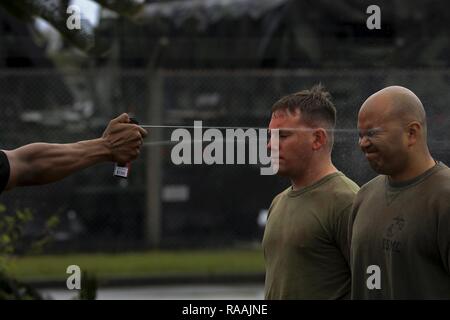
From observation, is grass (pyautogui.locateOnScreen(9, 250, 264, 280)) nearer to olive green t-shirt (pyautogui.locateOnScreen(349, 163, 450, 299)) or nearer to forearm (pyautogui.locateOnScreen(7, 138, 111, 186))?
forearm (pyautogui.locateOnScreen(7, 138, 111, 186))

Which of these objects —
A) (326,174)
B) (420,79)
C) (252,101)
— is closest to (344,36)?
(252,101)

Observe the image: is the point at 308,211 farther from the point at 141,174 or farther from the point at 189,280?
the point at 141,174

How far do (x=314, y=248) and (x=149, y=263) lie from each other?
30.7 ft

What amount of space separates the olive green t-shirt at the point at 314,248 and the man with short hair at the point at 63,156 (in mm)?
831

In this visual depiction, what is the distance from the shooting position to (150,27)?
610 inches

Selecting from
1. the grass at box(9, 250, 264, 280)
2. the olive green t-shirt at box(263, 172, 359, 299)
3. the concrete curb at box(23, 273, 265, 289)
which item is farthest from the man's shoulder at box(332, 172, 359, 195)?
the concrete curb at box(23, 273, 265, 289)

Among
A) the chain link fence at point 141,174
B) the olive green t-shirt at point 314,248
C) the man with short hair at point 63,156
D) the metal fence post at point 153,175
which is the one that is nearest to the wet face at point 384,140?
the olive green t-shirt at point 314,248

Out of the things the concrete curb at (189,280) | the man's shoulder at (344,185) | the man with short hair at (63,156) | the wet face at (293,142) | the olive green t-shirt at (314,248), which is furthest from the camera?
the concrete curb at (189,280)

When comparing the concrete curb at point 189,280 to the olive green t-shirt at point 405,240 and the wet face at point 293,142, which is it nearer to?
the wet face at point 293,142

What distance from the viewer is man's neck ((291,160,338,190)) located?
16.2 feet

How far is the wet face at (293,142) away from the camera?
4910 mm

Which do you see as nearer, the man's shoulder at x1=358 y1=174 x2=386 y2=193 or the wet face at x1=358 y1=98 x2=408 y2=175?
the wet face at x1=358 y1=98 x2=408 y2=175

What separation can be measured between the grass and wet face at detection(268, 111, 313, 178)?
8.39m
